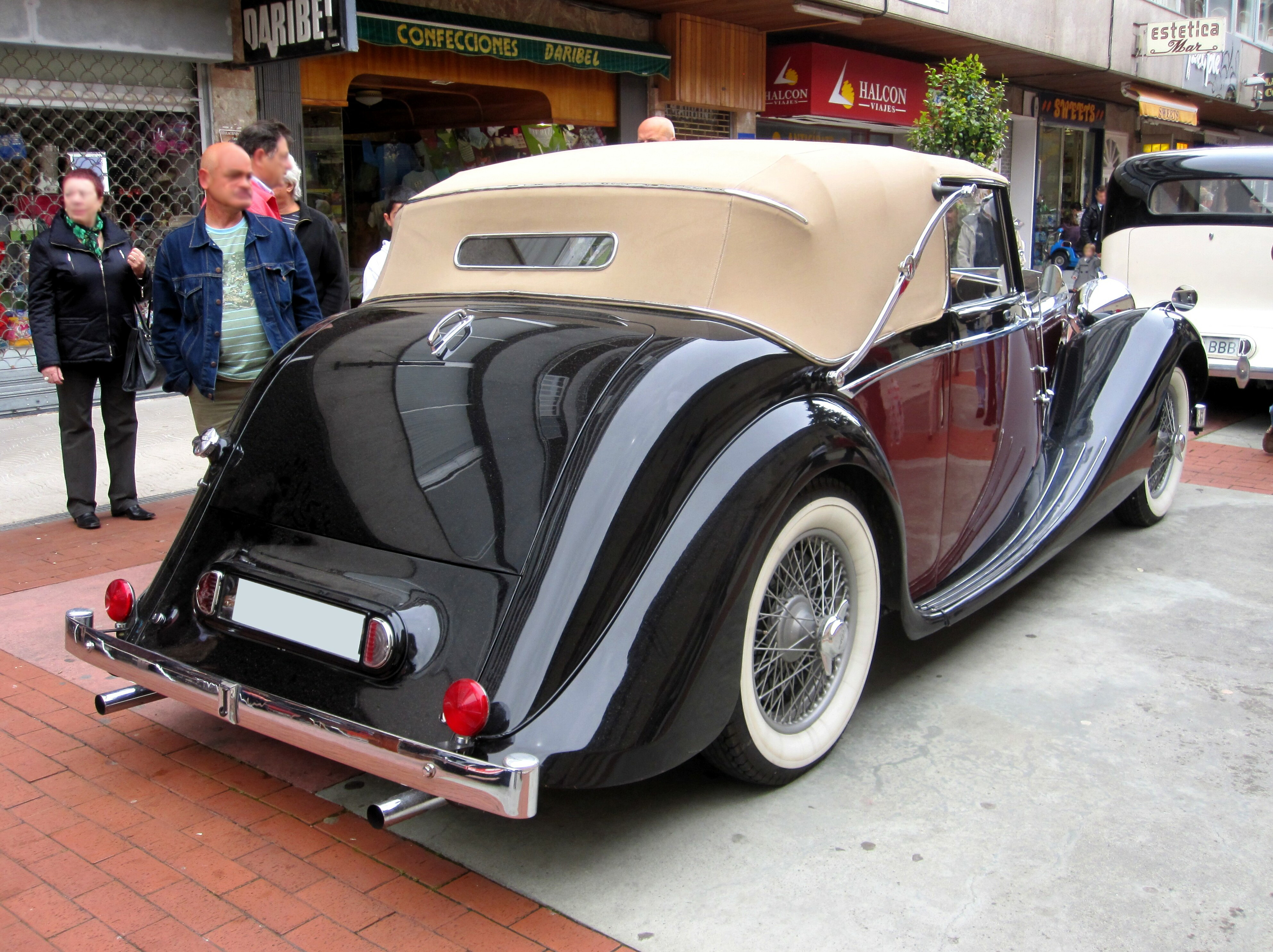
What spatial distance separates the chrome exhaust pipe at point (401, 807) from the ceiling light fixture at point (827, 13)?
1053cm

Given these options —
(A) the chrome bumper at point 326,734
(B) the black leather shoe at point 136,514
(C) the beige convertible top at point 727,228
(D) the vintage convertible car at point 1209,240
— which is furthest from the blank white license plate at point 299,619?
(D) the vintage convertible car at point 1209,240

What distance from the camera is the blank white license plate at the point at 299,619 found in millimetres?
2646

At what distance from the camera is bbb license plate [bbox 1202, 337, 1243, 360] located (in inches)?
324

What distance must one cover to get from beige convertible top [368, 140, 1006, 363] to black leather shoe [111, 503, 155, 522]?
2.62 m

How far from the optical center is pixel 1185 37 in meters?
17.8

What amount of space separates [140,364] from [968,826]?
4.51 m

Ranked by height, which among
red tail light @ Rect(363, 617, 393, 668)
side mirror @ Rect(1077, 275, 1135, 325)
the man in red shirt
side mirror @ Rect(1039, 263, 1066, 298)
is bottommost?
red tail light @ Rect(363, 617, 393, 668)

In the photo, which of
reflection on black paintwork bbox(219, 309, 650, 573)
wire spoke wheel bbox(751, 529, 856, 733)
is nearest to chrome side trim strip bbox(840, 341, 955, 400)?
wire spoke wheel bbox(751, 529, 856, 733)

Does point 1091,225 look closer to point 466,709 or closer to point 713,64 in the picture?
point 713,64

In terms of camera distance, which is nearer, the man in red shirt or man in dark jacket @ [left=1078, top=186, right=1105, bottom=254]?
the man in red shirt

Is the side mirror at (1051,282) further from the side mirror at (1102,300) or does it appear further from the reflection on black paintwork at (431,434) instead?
the reflection on black paintwork at (431,434)

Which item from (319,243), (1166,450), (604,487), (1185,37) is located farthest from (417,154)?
(1185,37)

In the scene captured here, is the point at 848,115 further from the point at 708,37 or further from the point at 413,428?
the point at 413,428

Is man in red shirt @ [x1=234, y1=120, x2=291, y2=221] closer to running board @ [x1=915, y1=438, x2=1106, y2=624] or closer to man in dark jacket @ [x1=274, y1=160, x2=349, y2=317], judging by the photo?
man in dark jacket @ [x1=274, y1=160, x2=349, y2=317]
